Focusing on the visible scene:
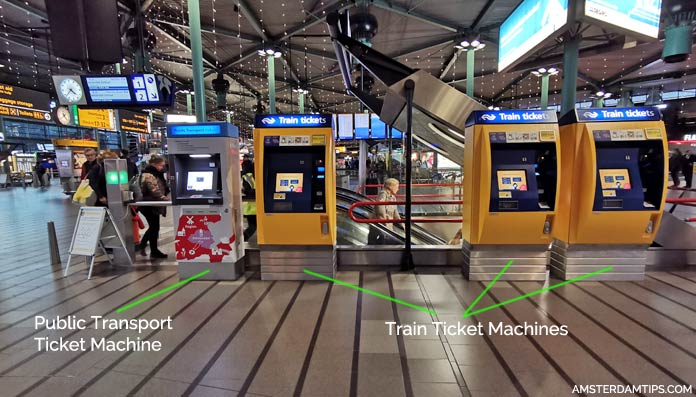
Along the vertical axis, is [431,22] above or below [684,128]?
above

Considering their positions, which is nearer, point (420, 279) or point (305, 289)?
point (305, 289)

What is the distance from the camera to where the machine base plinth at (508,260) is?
→ 3.59 m

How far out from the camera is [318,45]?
13555mm

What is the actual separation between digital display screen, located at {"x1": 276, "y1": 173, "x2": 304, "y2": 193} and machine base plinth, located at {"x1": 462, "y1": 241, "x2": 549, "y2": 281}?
2.14 metres

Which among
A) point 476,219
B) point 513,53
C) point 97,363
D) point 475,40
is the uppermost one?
point 475,40

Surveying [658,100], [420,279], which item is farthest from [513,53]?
[658,100]

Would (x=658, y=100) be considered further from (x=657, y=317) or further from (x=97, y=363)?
(x=97, y=363)

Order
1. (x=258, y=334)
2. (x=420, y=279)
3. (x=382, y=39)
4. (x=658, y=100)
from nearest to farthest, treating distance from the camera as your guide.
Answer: (x=258, y=334) < (x=420, y=279) < (x=382, y=39) < (x=658, y=100)

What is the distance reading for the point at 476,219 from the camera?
3.52 metres

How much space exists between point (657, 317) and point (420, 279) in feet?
6.91

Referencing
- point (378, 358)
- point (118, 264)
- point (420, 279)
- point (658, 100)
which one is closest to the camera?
point (378, 358)

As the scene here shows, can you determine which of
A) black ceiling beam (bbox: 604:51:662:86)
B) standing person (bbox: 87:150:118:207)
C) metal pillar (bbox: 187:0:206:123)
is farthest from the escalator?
black ceiling beam (bbox: 604:51:662:86)

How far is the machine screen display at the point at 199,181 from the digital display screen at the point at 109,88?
8.87 ft

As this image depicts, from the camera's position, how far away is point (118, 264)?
434 cm
